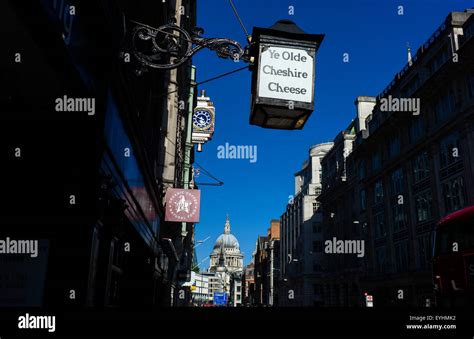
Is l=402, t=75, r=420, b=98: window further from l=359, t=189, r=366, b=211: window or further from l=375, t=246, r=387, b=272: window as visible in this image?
l=375, t=246, r=387, b=272: window

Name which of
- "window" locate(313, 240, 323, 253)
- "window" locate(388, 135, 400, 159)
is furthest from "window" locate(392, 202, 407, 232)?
"window" locate(313, 240, 323, 253)

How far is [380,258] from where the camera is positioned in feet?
155

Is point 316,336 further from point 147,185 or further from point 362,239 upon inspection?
point 362,239

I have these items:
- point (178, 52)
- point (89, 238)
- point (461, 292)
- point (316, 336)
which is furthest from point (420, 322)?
point (461, 292)

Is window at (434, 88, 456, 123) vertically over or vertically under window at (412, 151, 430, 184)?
over

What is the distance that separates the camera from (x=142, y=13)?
35.7 ft

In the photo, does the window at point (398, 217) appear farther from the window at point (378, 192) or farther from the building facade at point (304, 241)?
the building facade at point (304, 241)

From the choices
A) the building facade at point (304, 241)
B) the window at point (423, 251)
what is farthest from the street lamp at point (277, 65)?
the building facade at point (304, 241)

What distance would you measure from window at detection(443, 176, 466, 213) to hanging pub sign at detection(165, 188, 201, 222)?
22719 millimetres

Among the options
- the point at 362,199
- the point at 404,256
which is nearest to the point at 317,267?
the point at 362,199

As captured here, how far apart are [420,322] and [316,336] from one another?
0.61m

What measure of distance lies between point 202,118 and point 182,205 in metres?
19.2

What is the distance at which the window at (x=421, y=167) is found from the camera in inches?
1467

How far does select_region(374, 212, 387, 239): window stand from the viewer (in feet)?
155
